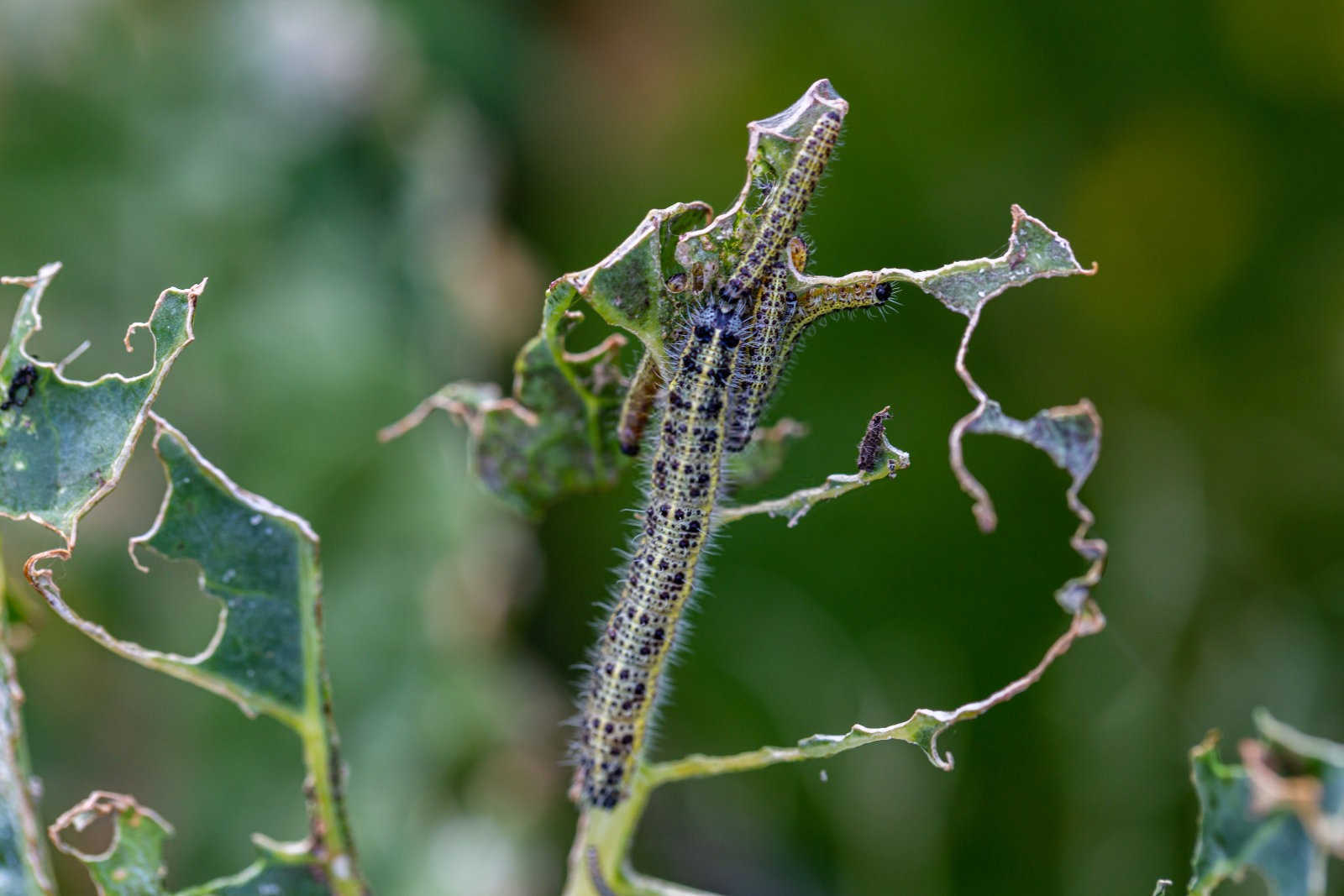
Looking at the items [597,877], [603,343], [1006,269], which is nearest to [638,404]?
[603,343]

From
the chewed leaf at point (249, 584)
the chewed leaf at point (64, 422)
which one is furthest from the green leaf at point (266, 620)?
the chewed leaf at point (64, 422)

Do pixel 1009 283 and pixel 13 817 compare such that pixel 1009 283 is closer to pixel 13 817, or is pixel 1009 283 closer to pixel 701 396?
pixel 701 396

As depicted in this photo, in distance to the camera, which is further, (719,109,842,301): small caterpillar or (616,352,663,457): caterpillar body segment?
(616,352,663,457): caterpillar body segment

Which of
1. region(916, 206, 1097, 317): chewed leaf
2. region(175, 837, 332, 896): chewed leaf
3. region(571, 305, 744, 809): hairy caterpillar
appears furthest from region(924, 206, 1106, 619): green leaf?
region(175, 837, 332, 896): chewed leaf

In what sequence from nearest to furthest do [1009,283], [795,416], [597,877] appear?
[1009,283], [597,877], [795,416]

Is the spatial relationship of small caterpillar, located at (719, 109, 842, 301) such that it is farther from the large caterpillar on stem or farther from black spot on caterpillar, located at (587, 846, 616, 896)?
black spot on caterpillar, located at (587, 846, 616, 896)

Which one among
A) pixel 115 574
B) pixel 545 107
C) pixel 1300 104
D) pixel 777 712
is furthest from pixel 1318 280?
pixel 115 574
